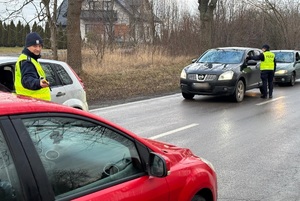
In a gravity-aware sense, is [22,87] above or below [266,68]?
above

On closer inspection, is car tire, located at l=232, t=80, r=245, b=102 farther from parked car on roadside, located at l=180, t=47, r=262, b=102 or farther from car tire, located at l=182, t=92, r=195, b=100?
car tire, located at l=182, t=92, r=195, b=100

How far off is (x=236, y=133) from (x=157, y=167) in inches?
242

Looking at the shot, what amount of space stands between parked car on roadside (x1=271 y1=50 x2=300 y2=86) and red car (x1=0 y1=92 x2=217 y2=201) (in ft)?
56.5

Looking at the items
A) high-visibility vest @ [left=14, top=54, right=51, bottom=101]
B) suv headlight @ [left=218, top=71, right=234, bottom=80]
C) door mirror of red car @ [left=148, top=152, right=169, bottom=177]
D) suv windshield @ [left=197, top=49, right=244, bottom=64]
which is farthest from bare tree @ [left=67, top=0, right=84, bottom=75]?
door mirror of red car @ [left=148, top=152, right=169, bottom=177]

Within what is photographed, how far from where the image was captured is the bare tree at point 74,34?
17000 millimetres

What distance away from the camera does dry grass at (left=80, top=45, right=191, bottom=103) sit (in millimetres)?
15797

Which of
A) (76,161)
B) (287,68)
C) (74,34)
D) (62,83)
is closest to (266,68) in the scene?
(287,68)

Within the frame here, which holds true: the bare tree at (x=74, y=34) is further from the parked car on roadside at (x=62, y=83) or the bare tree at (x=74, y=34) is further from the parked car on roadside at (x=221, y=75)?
the parked car on roadside at (x=62, y=83)

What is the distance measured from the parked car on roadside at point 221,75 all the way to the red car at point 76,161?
10.2 metres

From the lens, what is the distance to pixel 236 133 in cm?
891

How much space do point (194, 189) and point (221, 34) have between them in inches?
1306

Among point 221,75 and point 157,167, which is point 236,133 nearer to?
point 221,75

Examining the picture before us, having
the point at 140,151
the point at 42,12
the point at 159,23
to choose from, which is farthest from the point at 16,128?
the point at 159,23

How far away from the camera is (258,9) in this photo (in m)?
42.0
